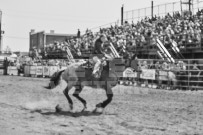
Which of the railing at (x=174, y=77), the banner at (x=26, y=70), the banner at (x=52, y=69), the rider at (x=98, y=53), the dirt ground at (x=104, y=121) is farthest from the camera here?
the banner at (x=26, y=70)

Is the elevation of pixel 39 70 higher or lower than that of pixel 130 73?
higher

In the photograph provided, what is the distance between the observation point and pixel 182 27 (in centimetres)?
2355

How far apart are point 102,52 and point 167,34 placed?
13.8 metres

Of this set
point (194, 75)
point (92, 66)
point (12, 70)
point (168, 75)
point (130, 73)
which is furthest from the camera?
point (12, 70)

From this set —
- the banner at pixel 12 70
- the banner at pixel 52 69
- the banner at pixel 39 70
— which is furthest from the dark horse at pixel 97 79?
the banner at pixel 12 70

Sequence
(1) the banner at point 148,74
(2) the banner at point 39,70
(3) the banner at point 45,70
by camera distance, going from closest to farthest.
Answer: (1) the banner at point 148,74 < (3) the banner at point 45,70 < (2) the banner at point 39,70

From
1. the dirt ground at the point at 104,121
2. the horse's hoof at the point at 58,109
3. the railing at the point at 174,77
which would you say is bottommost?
the dirt ground at the point at 104,121

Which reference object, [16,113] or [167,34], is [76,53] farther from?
[16,113]

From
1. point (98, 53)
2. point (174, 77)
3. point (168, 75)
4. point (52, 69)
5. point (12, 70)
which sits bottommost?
point (174, 77)

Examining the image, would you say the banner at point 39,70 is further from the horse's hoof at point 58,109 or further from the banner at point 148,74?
the horse's hoof at point 58,109

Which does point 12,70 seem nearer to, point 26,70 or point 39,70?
point 26,70

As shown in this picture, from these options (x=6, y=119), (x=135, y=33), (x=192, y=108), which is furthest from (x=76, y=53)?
(x=6, y=119)

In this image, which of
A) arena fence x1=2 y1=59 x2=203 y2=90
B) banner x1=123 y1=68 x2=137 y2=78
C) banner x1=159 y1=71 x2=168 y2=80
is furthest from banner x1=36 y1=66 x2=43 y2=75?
banner x1=159 y1=71 x2=168 y2=80

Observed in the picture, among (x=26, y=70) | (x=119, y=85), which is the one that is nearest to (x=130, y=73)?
(x=119, y=85)
